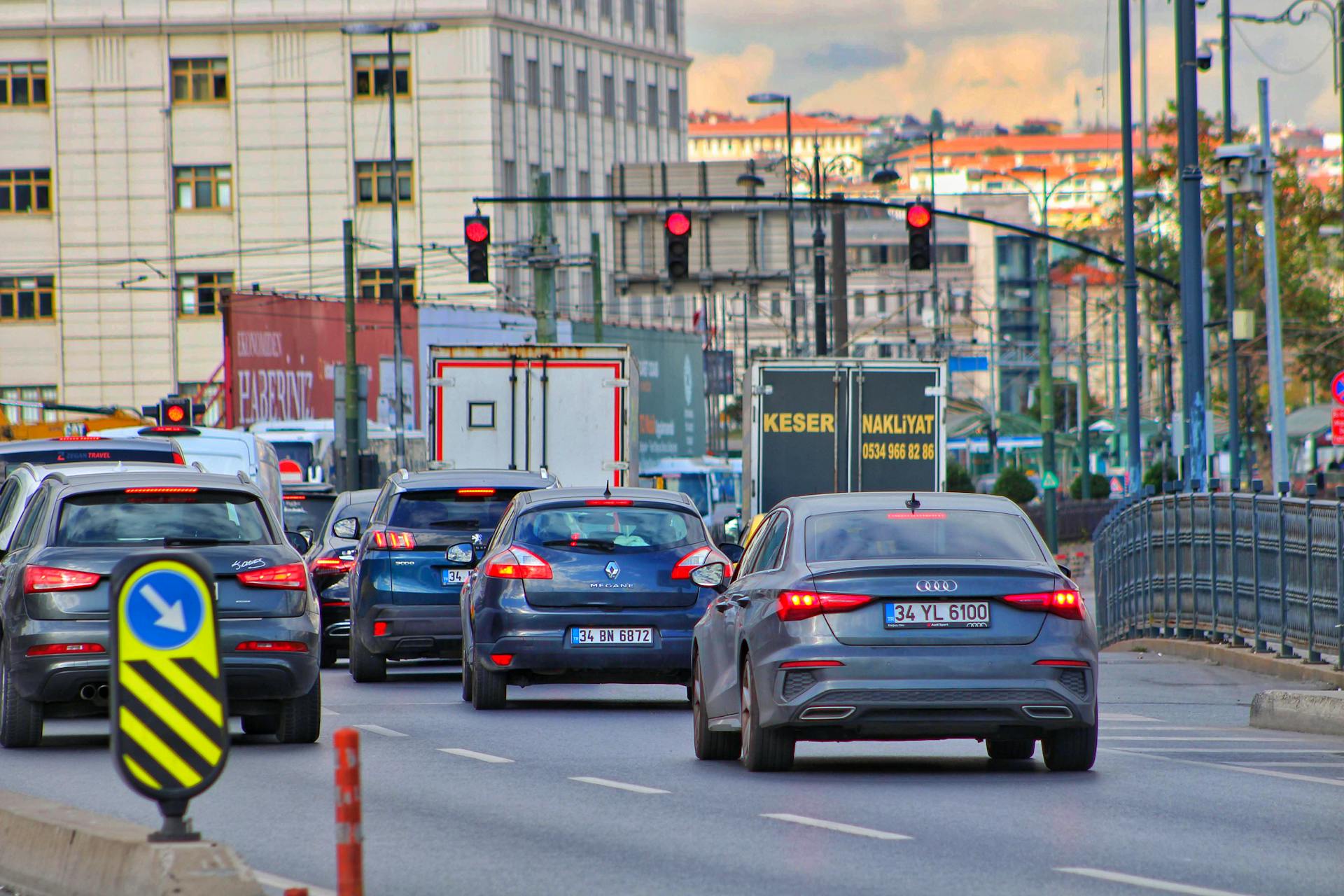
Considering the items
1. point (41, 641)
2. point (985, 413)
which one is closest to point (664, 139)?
point (985, 413)

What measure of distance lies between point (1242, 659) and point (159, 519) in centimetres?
1085

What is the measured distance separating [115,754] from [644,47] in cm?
9125

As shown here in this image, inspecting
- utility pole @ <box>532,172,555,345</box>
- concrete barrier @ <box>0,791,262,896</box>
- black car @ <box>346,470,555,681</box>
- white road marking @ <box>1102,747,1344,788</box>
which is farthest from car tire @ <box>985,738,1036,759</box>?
utility pole @ <box>532,172,555,345</box>

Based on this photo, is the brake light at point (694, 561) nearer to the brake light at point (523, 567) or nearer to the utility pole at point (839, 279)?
the brake light at point (523, 567)

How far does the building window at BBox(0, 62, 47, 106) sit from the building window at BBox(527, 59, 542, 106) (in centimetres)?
1686

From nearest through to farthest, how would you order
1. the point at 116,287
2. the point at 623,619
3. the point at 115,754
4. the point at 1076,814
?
the point at 115,754
the point at 1076,814
the point at 623,619
the point at 116,287

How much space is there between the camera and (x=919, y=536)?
12.3 m

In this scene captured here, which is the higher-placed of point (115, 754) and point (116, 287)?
point (116, 287)

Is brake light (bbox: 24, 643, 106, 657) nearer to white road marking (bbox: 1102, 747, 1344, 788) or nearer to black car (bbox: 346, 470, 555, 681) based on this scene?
white road marking (bbox: 1102, 747, 1344, 788)

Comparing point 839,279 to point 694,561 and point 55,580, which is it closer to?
point 694,561

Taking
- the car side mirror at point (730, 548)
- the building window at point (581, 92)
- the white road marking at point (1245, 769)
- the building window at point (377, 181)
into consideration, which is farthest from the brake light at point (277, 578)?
the building window at point (581, 92)

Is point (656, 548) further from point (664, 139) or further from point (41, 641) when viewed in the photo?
point (664, 139)

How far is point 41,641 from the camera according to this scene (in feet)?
44.4

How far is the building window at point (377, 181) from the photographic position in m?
85.6
